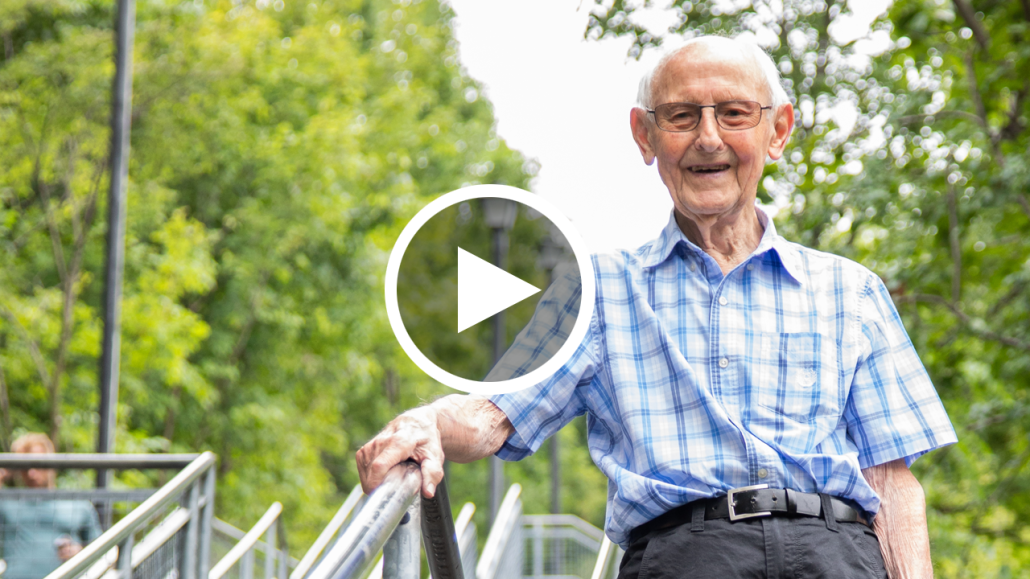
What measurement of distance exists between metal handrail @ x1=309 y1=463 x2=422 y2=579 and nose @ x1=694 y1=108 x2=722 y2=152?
0.79 meters

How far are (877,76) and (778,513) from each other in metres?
3.36

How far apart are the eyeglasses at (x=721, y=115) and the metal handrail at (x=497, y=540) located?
11.4 ft

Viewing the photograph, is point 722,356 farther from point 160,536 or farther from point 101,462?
point 101,462

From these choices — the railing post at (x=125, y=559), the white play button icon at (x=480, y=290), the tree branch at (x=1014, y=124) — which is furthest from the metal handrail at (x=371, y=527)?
the tree branch at (x=1014, y=124)

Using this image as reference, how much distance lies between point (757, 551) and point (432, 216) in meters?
0.74

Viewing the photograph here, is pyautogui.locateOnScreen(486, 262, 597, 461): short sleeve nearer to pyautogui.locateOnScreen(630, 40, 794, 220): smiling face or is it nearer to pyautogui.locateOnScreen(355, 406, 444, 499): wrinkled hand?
pyautogui.locateOnScreen(355, 406, 444, 499): wrinkled hand

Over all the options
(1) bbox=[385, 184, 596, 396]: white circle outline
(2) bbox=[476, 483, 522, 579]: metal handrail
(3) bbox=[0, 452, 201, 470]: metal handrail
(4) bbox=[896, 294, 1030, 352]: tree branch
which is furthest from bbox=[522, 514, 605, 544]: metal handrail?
(1) bbox=[385, 184, 596, 396]: white circle outline

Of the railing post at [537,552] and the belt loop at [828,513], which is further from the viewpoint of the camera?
the railing post at [537,552]

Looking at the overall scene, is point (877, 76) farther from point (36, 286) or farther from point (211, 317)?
point (211, 317)

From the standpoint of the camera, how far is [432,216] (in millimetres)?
1374

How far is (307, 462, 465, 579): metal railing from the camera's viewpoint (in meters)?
1.00

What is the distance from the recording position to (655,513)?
1688mm

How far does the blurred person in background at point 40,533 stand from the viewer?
4875 millimetres

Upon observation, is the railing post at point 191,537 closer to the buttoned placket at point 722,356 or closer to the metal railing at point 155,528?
the metal railing at point 155,528
